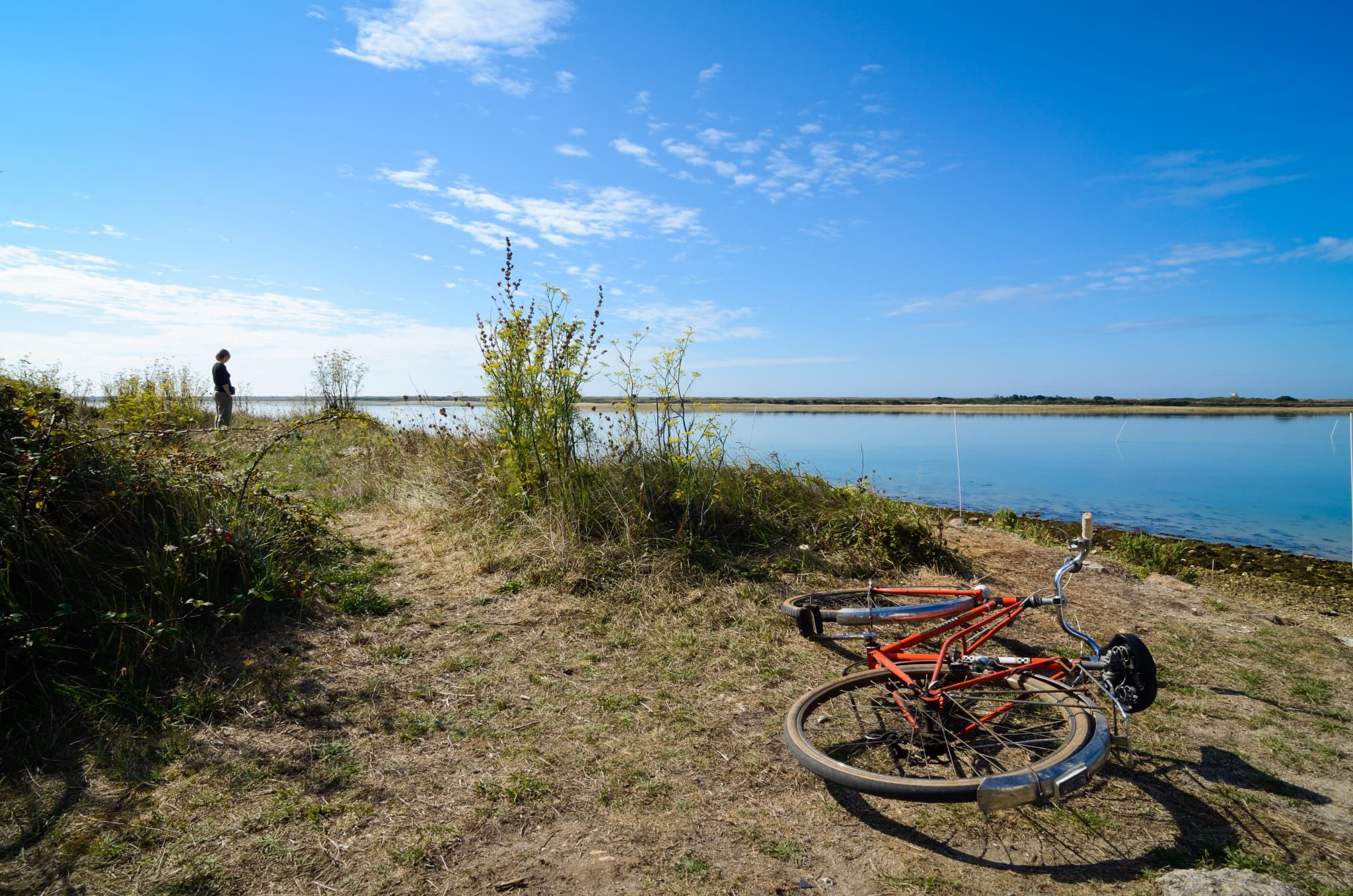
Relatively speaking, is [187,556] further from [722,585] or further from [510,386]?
[722,585]

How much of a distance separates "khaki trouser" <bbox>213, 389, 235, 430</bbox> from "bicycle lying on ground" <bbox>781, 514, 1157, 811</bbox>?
49.1ft

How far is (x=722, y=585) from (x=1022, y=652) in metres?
2.33

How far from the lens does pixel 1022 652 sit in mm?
4820

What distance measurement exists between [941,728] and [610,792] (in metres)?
1.60

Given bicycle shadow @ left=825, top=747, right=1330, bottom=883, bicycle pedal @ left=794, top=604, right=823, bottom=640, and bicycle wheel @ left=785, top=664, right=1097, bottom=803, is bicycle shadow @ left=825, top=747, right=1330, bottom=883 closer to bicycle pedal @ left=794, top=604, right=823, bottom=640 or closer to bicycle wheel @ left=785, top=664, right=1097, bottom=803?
bicycle wheel @ left=785, top=664, right=1097, bottom=803

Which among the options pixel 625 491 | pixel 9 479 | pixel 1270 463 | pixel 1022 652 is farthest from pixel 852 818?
pixel 1270 463

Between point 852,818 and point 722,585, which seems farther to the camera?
point 722,585

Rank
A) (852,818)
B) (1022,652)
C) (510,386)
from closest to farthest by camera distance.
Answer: (852,818) → (1022,652) → (510,386)

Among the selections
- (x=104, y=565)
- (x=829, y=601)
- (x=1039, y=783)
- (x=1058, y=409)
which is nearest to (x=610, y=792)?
(x=1039, y=783)

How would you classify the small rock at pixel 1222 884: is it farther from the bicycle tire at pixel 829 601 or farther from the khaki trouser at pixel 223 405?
the khaki trouser at pixel 223 405

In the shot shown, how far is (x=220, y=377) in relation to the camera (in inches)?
559

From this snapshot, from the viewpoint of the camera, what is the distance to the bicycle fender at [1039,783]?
2.48m

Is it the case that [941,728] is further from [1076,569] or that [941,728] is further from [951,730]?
[1076,569]

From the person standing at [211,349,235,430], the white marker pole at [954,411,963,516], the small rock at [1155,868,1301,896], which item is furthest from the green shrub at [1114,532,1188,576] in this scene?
the person standing at [211,349,235,430]
